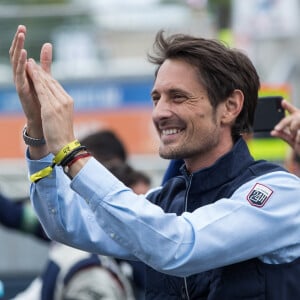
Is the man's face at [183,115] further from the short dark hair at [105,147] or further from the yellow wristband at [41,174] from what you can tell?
the short dark hair at [105,147]

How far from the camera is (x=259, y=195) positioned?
3049 mm

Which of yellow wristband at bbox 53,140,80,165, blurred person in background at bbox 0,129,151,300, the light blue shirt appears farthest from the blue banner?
yellow wristband at bbox 53,140,80,165

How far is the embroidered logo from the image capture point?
3037 millimetres

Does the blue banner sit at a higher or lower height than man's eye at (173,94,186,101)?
lower

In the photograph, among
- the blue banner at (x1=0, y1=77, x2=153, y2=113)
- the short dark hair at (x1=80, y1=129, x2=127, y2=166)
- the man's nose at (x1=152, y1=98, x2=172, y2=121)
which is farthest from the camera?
the blue banner at (x1=0, y1=77, x2=153, y2=113)

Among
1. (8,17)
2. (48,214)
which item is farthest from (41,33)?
(48,214)

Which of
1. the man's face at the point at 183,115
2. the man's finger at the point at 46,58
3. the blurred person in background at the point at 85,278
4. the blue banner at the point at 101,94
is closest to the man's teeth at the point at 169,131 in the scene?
the man's face at the point at 183,115

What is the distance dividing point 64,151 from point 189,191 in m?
0.48

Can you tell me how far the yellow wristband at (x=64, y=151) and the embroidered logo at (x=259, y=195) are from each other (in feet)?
1.69

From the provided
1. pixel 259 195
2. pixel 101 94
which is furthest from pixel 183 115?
pixel 101 94

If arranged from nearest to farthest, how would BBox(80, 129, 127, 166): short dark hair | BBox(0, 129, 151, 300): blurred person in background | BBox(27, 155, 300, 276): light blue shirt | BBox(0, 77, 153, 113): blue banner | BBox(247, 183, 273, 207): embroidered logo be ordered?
BBox(27, 155, 300, 276): light blue shirt, BBox(247, 183, 273, 207): embroidered logo, BBox(0, 129, 151, 300): blurred person in background, BBox(80, 129, 127, 166): short dark hair, BBox(0, 77, 153, 113): blue banner

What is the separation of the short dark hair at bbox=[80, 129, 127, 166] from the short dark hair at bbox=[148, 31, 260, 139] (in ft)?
7.33

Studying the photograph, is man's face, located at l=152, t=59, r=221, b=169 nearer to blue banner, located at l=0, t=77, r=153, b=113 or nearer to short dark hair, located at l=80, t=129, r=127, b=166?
short dark hair, located at l=80, t=129, r=127, b=166

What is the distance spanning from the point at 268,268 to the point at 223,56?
0.65m
